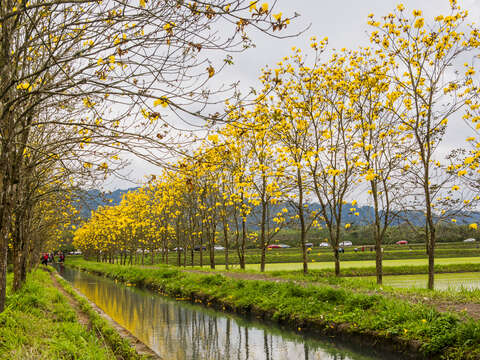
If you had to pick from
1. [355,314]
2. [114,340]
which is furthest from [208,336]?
[355,314]

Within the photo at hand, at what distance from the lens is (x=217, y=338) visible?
10258mm

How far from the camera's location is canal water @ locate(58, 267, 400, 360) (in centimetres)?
855

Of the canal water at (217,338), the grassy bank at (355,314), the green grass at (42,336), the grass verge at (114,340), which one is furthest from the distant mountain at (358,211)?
the canal water at (217,338)

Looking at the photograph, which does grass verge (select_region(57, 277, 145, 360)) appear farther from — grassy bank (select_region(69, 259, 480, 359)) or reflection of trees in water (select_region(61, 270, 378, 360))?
grassy bank (select_region(69, 259, 480, 359))

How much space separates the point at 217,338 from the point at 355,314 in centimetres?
329

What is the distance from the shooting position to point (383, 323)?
9031 millimetres

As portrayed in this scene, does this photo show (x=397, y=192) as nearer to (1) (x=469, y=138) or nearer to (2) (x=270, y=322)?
(1) (x=469, y=138)

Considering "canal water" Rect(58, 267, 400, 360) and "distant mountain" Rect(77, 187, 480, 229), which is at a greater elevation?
"distant mountain" Rect(77, 187, 480, 229)

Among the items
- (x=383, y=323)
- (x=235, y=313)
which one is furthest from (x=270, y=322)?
(x=383, y=323)

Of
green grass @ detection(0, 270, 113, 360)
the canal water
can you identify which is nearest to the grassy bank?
the canal water

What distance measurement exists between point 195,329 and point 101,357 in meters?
5.61

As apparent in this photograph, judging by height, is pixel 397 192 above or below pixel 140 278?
above

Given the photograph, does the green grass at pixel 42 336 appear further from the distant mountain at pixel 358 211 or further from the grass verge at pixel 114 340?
the distant mountain at pixel 358 211

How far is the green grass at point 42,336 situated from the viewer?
593 cm
